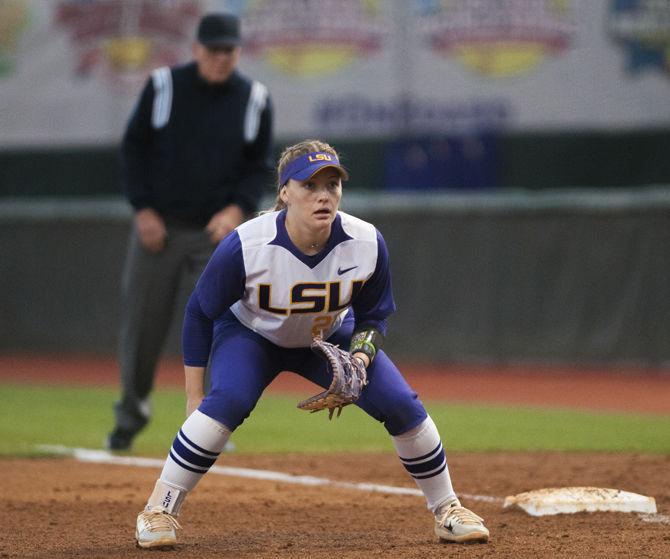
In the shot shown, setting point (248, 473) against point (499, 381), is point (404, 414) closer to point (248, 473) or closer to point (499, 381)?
point (248, 473)

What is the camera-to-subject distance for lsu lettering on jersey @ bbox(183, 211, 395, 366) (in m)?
4.45

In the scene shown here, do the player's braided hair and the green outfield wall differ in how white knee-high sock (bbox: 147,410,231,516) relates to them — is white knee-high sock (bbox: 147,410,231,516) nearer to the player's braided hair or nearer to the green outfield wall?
the player's braided hair

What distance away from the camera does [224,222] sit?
6.75 meters

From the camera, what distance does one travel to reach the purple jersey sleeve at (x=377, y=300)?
463 centimetres

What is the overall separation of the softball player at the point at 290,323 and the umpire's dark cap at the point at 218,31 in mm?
2285

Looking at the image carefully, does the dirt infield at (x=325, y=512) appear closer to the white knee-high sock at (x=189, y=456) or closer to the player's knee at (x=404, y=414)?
the white knee-high sock at (x=189, y=456)

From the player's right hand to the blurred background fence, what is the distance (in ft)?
19.4

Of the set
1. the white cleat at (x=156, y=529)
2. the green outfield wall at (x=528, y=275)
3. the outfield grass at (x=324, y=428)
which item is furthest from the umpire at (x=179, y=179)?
the green outfield wall at (x=528, y=275)

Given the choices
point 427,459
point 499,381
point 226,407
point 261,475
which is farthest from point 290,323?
point 499,381

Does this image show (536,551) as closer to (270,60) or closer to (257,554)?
(257,554)

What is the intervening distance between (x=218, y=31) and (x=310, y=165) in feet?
8.35

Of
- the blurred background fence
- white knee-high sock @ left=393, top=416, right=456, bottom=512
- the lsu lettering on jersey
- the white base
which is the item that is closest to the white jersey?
the lsu lettering on jersey

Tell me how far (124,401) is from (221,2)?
8.17 m

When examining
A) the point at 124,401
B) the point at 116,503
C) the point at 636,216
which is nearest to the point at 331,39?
the point at 636,216
